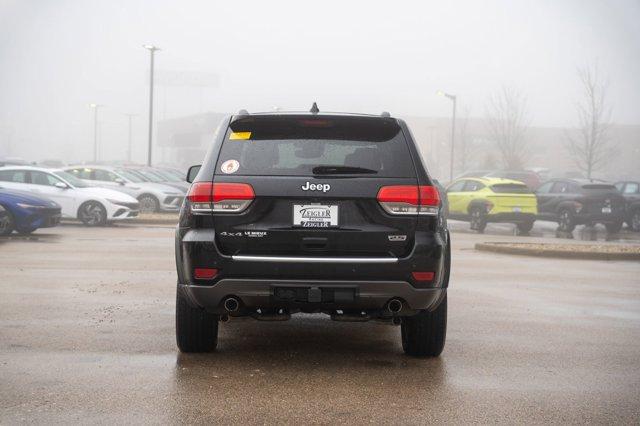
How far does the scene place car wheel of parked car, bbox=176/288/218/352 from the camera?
633cm

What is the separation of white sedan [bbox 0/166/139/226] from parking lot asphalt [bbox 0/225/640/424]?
1082 centimetres

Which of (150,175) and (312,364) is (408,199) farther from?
(150,175)

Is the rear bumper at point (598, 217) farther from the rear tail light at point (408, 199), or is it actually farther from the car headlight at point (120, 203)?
the rear tail light at point (408, 199)

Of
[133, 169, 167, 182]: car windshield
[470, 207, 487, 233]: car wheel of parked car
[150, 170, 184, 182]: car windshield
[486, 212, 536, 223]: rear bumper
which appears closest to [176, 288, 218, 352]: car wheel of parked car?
[486, 212, 536, 223]: rear bumper

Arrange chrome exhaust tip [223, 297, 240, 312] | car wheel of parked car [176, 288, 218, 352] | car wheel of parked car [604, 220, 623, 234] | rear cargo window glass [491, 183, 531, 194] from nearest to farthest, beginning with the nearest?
chrome exhaust tip [223, 297, 240, 312], car wheel of parked car [176, 288, 218, 352], rear cargo window glass [491, 183, 531, 194], car wheel of parked car [604, 220, 623, 234]

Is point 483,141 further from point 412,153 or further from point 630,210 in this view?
point 412,153

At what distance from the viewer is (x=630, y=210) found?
83.8ft

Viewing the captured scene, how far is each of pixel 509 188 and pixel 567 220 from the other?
89.9 inches

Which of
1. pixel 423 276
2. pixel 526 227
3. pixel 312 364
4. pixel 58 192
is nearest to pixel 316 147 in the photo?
pixel 423 276

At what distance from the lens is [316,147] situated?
19.9 feet

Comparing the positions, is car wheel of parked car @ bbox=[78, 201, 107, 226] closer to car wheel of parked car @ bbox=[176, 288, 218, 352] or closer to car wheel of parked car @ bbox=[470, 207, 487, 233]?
car wheel of parked car @ bbox=[470, 207, 487, 233]

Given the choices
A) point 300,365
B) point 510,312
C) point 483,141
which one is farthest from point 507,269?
point 483,141

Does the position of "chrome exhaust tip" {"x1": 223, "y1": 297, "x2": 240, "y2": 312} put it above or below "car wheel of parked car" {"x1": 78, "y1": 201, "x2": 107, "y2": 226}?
above

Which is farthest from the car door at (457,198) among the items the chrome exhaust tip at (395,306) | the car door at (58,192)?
the chrome exhaust tip at (395,306)
